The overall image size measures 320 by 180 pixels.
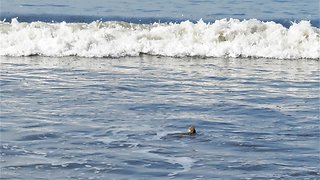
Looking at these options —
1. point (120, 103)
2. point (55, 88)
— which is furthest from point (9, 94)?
point (120, 103)

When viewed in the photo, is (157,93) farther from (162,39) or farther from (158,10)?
(158,10)

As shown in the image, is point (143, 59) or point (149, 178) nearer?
point (149, 178)

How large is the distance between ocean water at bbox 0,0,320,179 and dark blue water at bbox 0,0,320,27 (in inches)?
2.4

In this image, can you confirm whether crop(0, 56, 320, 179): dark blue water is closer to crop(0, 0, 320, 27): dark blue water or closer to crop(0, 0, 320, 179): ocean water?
crop(0, 0, 320, 179): ocean water

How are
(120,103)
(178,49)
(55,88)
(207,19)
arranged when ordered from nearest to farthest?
1. (120,103)
2. (55,88)
3. (178,49)
4. (207,19)

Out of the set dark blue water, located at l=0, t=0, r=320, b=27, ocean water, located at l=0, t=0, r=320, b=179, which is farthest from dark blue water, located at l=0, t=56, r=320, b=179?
dark blue water, located at l=0, t=0, r=320, b=27

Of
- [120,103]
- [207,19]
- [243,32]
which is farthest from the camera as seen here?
[207,19]

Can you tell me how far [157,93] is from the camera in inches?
507

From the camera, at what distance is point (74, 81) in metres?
13.9

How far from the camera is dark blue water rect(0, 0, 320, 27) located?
2281 cm

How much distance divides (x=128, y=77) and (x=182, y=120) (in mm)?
3597

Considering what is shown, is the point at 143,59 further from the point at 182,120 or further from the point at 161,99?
the point at 182,120

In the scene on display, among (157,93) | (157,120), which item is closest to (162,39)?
(157,93)

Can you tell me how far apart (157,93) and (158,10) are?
11278 mm
